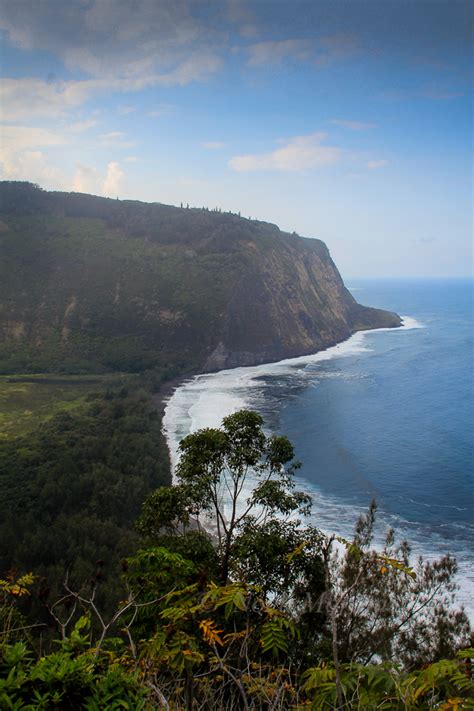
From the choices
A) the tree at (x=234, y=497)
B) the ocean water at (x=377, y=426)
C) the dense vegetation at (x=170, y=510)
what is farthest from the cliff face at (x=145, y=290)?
the tree at (x=234, y=497)

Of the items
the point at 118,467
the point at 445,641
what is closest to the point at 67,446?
the point at 118,467

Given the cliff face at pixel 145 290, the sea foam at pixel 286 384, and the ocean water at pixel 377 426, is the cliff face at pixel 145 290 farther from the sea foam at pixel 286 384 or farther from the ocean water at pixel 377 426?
the ocean water at pixel 377 426

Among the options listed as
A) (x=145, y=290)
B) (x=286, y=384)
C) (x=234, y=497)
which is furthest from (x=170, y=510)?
(x=145, y=290)

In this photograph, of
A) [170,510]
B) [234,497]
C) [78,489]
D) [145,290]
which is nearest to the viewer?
[170,510]

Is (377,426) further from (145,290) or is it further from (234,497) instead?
(145,290)

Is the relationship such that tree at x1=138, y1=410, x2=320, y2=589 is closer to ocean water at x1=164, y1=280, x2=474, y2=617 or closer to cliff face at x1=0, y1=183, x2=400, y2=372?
Answer: ocean water at x1=164, y1=280, x2=474, y2=617

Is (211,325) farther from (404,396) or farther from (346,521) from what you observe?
(346,521)
